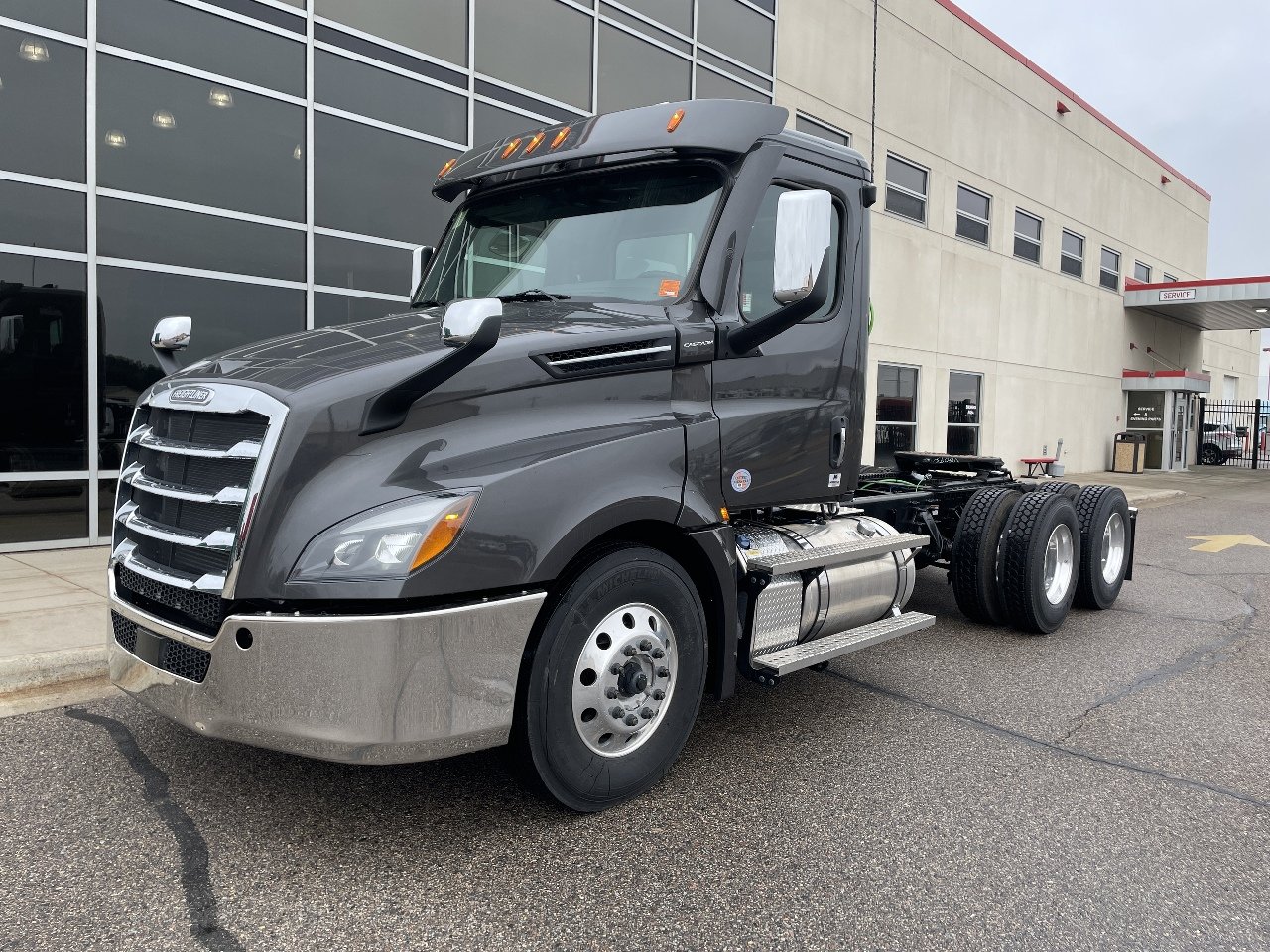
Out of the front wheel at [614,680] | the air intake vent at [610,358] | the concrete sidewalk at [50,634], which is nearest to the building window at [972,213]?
the concrete sidewalk at [50,634]

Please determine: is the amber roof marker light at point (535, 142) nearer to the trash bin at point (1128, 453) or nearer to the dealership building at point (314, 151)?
the dealership building at point (314, 151)

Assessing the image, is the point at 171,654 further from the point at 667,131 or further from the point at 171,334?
the point at 667,131

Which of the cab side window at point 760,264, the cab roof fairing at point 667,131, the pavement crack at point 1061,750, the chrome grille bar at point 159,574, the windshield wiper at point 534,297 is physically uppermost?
the cab roof fairing at point 667,131

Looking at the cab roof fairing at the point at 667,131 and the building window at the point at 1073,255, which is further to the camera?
the building window at the point at 1073,255

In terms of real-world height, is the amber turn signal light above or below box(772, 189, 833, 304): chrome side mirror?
below

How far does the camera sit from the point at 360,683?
2.78 meters

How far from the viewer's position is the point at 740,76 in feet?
50.7

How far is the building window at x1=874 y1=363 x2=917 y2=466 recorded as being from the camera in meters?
18.2

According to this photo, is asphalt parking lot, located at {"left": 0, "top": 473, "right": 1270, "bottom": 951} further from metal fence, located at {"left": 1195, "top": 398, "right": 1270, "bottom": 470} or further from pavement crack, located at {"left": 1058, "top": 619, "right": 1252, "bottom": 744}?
metal fence, located at {"left": 1195, "top": 398, "right": 1270, "bottom": 470}

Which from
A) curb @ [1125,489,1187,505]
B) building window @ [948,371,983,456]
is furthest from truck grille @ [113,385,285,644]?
building window @ [948,371,983,456]

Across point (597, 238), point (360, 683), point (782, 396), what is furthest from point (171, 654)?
point (782, 396)

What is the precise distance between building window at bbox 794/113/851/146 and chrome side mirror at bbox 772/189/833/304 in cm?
1371

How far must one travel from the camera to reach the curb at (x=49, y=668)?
477 cm

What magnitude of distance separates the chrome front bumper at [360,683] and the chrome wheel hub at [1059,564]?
4.88m
